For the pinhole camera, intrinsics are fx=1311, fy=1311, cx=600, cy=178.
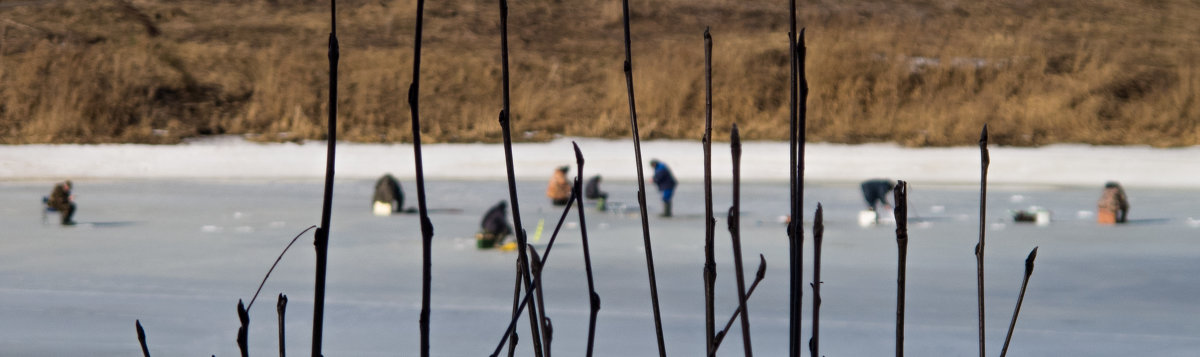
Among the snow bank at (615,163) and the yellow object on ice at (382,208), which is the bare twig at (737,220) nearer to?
the yellow object on ice at (382,208)

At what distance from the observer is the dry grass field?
16953 millimetres

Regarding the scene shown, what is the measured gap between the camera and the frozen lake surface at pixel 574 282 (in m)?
3.65

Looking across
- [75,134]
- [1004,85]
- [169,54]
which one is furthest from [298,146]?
[1004,85]

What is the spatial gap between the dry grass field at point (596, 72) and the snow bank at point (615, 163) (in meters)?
1.88

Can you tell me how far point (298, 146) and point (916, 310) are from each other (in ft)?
38.0

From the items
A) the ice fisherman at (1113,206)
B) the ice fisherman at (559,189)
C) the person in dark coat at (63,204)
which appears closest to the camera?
the person in dark coat at (63,204)

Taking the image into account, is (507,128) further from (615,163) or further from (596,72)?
(596,72)

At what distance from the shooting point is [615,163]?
41.7ft

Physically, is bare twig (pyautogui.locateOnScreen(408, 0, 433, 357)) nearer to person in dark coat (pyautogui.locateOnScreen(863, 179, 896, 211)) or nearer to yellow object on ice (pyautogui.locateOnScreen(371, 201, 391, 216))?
person in dark coat (pyautogui.locateOnScreen(863, 179, 896, 211))

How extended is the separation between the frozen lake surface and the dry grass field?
28.5ft

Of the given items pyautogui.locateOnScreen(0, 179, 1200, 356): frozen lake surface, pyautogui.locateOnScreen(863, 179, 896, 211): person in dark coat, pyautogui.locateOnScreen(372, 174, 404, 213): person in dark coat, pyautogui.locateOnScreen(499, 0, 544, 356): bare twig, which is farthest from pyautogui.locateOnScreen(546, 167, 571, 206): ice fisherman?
pyautogui.locateOnScreen(499, 0, 544, 356): bare twig

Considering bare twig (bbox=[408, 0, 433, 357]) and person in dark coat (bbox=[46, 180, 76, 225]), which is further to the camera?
person in dark coat (bbox=[46, 180, 76, 225])

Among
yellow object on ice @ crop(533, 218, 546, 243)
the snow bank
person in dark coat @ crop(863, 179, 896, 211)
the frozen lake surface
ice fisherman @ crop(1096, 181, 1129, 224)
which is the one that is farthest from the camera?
the snow bank

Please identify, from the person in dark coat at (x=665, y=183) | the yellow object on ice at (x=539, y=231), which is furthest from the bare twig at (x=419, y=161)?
the person in dark coat at (x=665, y=183)
